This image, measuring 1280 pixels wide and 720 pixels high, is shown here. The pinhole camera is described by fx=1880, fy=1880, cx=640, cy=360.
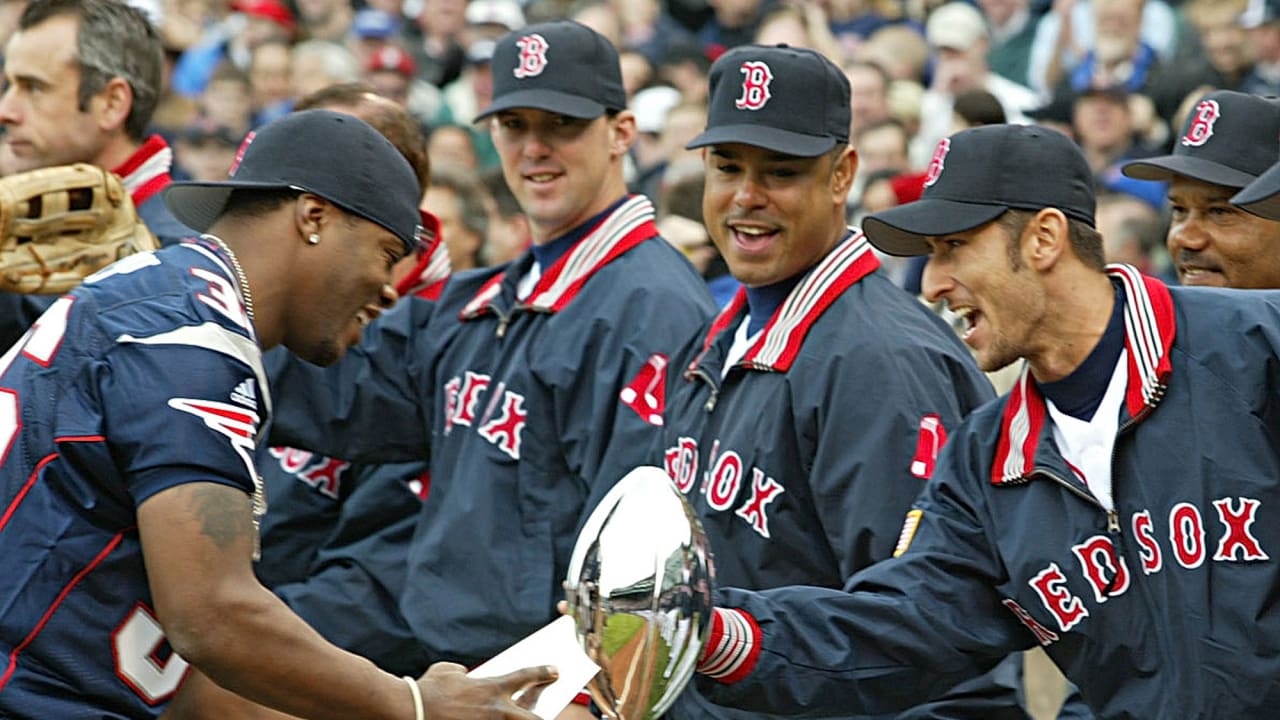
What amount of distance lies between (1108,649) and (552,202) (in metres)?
2.53

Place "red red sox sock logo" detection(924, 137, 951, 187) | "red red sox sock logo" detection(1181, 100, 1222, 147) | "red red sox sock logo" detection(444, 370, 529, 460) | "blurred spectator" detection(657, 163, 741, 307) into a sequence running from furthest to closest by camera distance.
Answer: "blurred spectator" detection(657, 163, 741, 307), "red red sox sock logo" detection(444, 370, 529, 460), "red red sox sock logo" detection(1181, 100, 1222, 147), "red red sox sock logo" detection(924, 137, 951, 187)

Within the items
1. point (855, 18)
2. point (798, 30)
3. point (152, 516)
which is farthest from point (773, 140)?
point (855, 18)

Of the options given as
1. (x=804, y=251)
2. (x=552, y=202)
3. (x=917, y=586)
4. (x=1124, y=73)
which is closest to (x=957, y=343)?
(x=804, y=251)

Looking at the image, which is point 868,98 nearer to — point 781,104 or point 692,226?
point 692,226

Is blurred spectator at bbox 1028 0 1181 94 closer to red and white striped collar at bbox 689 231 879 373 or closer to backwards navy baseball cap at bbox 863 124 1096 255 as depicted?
red and white striped collar at bbox 689 231 879 373

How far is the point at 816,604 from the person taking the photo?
4.60m

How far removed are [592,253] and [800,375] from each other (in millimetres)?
1239

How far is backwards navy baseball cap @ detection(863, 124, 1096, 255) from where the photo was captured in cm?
A: 460

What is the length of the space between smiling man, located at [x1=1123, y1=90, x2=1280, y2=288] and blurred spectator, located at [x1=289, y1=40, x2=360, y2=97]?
788cm

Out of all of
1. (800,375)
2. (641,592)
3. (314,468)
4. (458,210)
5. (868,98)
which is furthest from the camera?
(868,98)

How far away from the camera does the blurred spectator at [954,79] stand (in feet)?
36.9

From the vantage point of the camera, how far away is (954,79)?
37.3 feet

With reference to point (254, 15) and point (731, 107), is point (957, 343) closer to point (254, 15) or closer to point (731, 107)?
point (731, 107)

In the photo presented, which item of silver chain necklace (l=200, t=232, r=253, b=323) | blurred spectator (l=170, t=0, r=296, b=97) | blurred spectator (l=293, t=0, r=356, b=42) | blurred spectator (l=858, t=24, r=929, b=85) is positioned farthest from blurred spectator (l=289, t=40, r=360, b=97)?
silver chain necklace (l=200, t=232, r=253, b=323)
